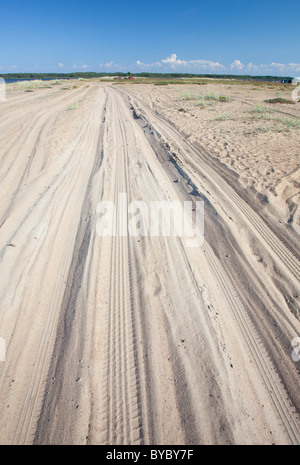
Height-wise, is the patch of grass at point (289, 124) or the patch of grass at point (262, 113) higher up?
the patch of grass at point (262, 113)

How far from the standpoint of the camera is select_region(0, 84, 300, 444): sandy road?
202 cm

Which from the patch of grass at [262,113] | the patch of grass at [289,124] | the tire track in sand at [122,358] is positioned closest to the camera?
the tire track in sand at [122,358]

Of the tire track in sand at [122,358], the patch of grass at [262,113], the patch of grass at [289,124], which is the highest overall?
the patch of grass at [262,113]

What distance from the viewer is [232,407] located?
81.1 inches

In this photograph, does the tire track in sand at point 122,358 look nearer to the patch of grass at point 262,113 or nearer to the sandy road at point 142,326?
the sandy road at point 142,326

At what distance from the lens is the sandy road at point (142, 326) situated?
6.61ft

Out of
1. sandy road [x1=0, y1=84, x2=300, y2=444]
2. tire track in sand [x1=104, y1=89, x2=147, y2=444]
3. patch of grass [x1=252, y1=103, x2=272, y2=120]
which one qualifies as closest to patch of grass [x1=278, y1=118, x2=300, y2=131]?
patch of grass [x1=252, y1=103, x2=272, y2=120]

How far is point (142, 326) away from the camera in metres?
2.72

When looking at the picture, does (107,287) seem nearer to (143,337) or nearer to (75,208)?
(143,337)

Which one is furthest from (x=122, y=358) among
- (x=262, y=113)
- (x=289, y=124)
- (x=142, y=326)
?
(x=262, y=113)

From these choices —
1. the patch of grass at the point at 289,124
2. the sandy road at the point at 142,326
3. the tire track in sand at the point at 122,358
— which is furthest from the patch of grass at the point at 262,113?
the tire track in sand at the point at 122,358

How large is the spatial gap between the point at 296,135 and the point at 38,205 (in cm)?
977

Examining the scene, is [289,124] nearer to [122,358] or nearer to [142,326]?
[142,326]

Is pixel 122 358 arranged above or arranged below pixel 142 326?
below
